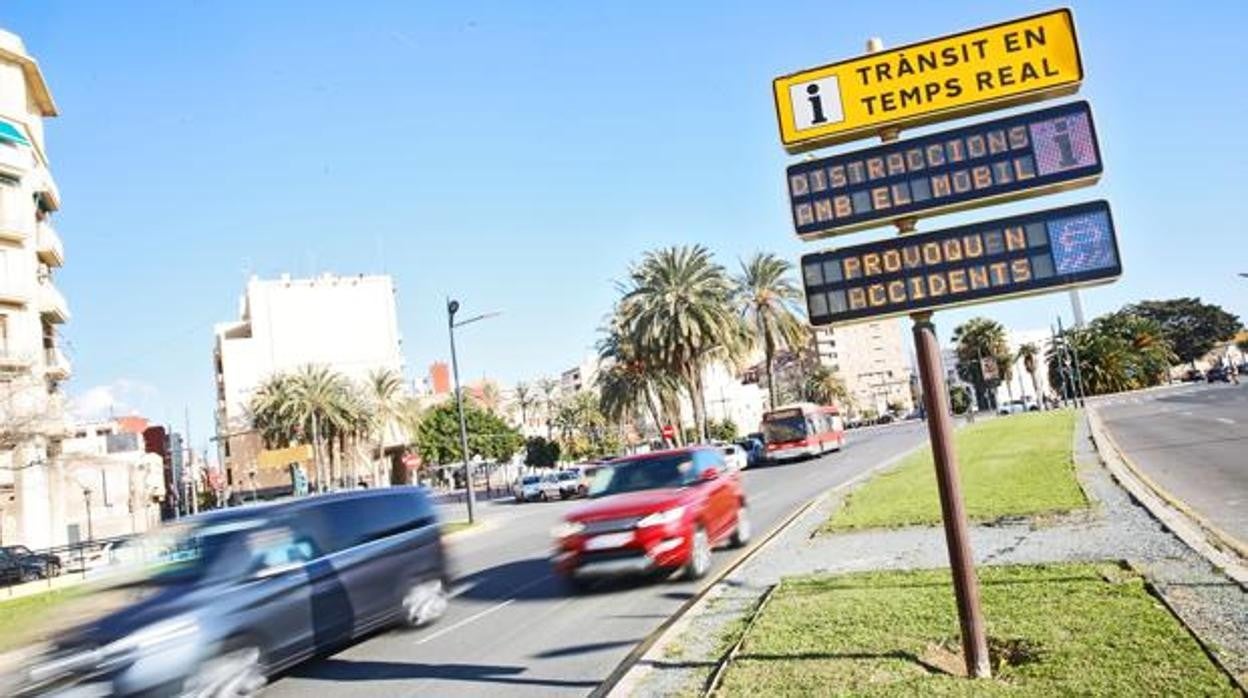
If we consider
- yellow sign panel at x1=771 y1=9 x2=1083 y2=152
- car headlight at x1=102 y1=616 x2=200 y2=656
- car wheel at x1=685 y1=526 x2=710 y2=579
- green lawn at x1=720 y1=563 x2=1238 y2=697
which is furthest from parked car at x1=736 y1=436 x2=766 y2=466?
car headlight at x1=102 y1=616 x2=200 y2=656

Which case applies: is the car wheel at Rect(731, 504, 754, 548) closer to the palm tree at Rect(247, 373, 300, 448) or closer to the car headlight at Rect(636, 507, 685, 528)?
the car headlight at Rect(636, 507, 685, 528)

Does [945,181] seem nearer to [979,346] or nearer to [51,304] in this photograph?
[51,304]

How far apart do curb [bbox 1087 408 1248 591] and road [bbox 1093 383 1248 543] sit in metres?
0.22

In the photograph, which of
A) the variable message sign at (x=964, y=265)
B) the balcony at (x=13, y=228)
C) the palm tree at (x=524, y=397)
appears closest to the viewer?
the variable message sign at (x=964, y=265)

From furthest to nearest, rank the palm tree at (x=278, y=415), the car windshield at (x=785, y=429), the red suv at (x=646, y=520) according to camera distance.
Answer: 1. the palm tree at (x=278, y=415)
2. the car windshield at (x=785, y=429)
3. the red suv at (x=646, y=520)

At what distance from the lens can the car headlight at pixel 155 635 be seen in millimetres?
6949

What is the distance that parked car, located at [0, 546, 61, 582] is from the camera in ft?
92.0

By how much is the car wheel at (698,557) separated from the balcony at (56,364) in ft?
139

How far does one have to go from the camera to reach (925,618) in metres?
7.64

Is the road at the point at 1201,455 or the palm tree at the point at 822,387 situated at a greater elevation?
the palm tree at the point at 822,387

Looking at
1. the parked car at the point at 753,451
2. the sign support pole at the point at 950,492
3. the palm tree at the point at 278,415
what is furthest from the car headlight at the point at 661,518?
the palm tree at the point at 278,415

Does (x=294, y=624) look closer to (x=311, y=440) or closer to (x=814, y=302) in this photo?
(x=814, y=302)

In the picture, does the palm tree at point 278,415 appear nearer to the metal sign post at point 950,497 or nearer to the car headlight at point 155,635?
the car headlight at point 155,635

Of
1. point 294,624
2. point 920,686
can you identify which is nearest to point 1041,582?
point 920,686
